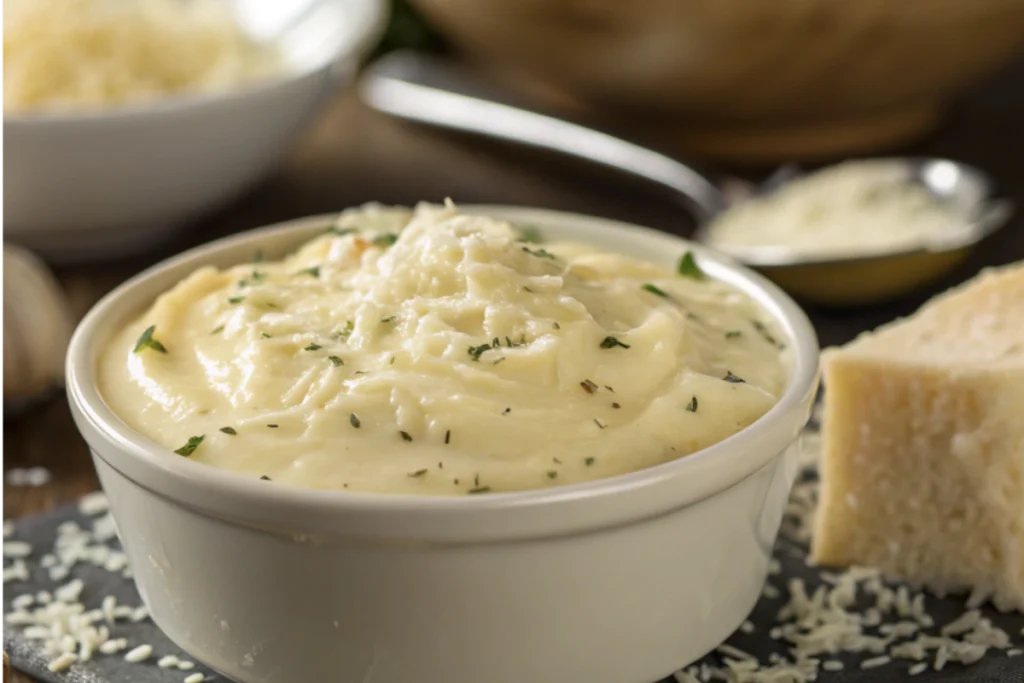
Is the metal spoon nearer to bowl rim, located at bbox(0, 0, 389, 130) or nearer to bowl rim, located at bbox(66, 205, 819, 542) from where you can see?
bowl rim, located at bbox(0, 0, 389, 130)

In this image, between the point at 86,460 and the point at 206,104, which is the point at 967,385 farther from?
the point at 206,104

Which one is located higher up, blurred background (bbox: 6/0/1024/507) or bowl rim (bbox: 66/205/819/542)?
bowl rim (bbox: 66/205/819/542)

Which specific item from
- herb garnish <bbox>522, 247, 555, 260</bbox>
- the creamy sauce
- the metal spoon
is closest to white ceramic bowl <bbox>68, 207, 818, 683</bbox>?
herb garnish <bbox>522, 247, 555, 260</bbox>

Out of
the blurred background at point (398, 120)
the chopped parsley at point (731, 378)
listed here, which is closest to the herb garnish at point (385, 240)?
the chopped parsley at point (731, 378)

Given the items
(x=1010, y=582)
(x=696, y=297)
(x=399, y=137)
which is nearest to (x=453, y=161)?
(x=399, y=137)

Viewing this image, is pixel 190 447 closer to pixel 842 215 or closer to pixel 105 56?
pixel 105 56

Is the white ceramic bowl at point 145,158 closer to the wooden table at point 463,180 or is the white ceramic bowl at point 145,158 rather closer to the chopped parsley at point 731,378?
the wooden table at point 463,180
